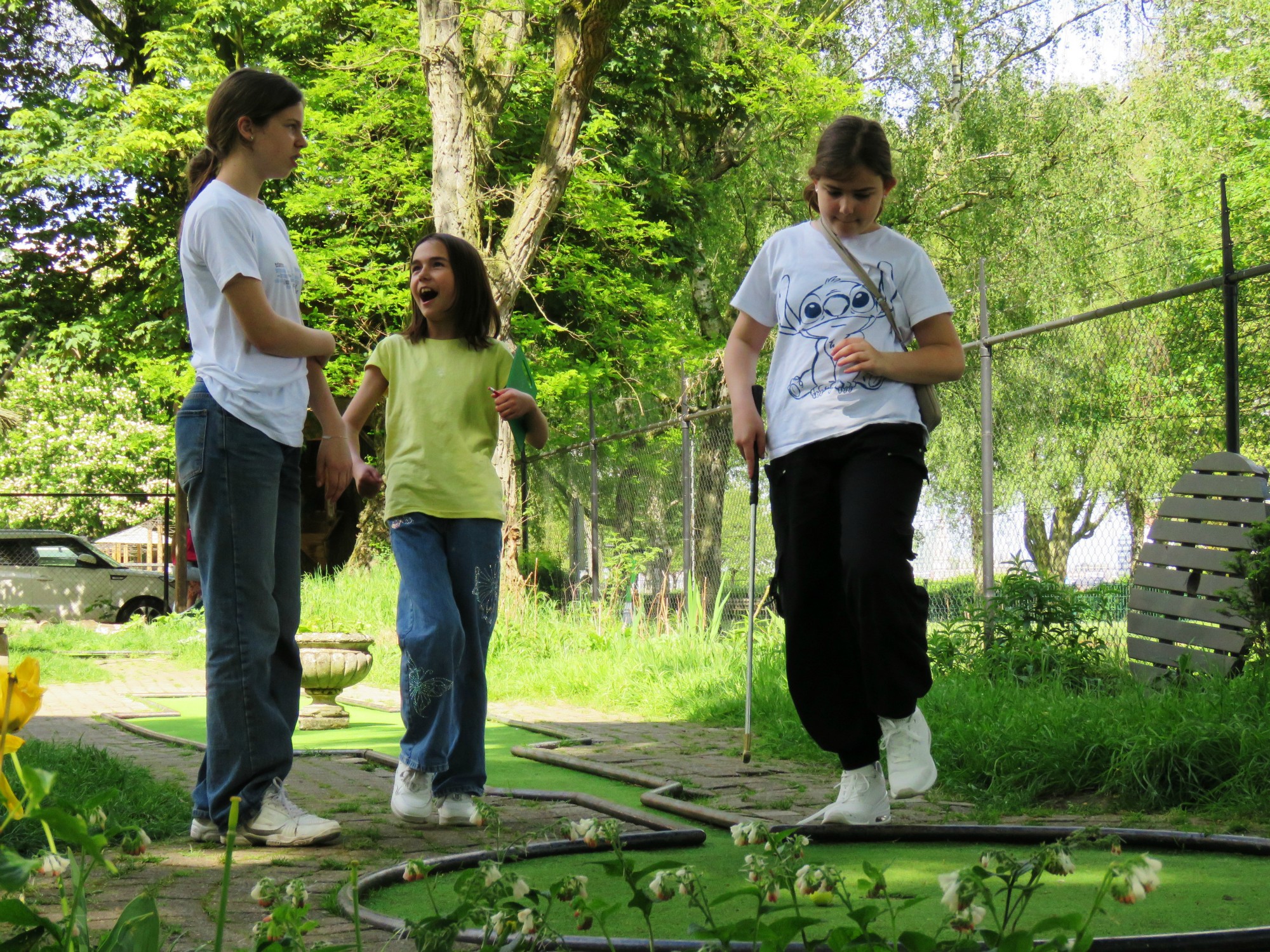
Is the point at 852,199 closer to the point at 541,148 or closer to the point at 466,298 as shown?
the point at 466,298

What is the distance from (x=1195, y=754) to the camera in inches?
158

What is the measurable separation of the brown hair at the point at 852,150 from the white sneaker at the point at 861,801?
5.28 feet

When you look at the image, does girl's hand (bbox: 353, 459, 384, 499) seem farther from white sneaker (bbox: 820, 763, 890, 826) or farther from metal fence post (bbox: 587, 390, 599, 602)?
metal fence post (bbox: 587, 390, 599, 602)

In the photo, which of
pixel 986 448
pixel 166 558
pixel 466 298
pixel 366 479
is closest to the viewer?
pixel 366 479

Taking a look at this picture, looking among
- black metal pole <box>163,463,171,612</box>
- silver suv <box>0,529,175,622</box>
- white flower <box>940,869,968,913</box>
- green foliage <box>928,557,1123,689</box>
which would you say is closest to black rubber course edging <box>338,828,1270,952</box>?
white flower <box>940,869,968,913</box>

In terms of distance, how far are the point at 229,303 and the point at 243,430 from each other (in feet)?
1.10

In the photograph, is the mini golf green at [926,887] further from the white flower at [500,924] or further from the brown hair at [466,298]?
the brown hair at [466,298]

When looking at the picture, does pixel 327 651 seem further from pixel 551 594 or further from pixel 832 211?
pixel 551 594

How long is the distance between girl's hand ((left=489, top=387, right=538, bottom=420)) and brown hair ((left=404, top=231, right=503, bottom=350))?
0.77ft

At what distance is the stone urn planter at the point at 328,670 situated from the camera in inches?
257

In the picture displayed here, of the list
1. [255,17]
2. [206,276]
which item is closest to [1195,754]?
[206,276]

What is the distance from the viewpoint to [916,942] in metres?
1.19

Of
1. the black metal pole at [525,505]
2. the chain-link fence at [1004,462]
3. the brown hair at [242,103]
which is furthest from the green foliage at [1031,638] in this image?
the black metal pole at [525,505]

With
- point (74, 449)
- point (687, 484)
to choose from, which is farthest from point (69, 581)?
point (74, 449)
